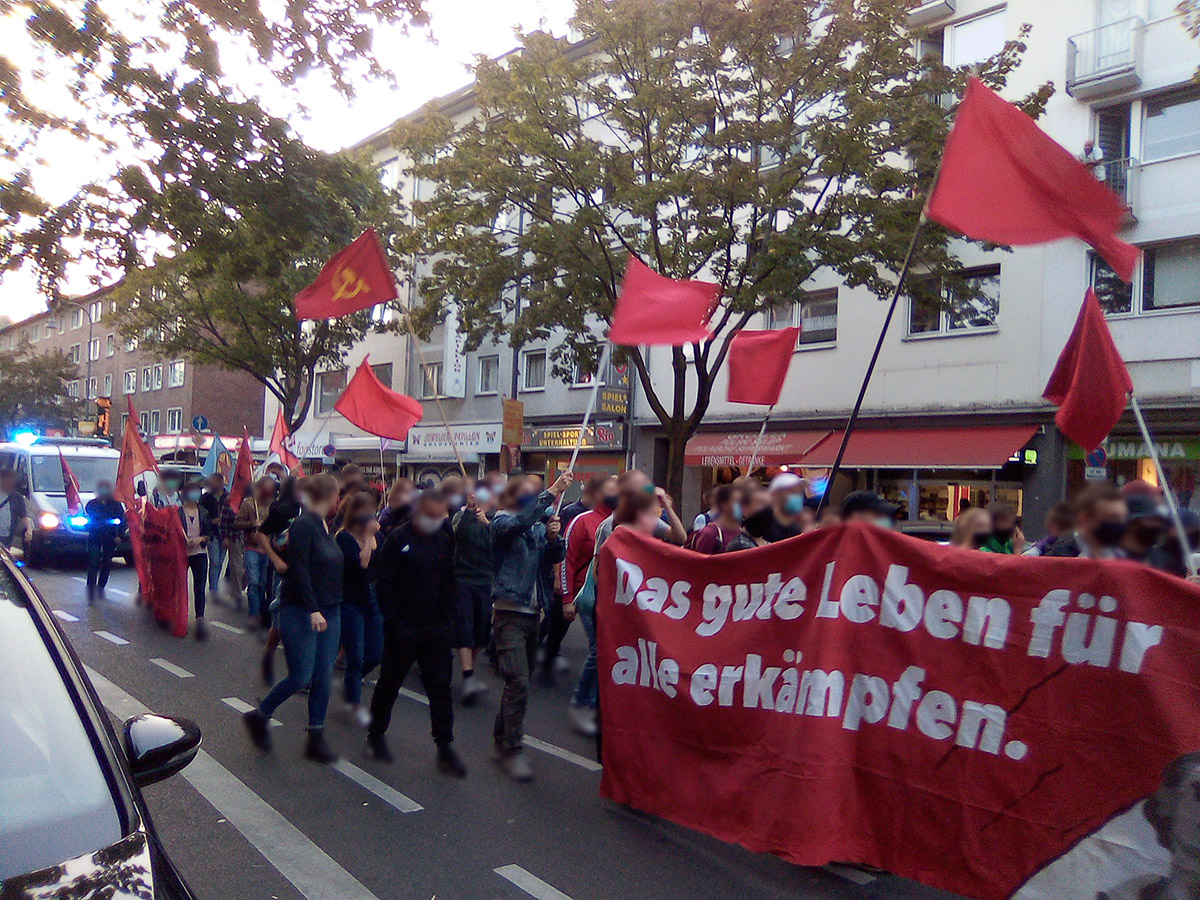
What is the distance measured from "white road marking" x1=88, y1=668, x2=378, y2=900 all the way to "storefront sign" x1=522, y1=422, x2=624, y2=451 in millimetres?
18563

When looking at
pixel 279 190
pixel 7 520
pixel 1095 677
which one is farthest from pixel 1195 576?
pixel 7 520

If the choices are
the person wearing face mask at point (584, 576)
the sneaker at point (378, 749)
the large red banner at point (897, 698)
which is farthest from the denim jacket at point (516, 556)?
the large red banner at point (897, 698)

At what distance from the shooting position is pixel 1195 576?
4621 mm

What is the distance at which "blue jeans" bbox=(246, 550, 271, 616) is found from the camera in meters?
10.5

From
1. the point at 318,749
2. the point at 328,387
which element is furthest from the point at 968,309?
the point at 328,387

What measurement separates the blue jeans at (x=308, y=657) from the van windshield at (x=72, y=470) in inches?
482

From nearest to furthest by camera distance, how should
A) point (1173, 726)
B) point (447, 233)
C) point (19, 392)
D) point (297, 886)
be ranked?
1. point (1173, 726)
2. point (297, 886)
3. point (447, 233)
4. point (19, 392)

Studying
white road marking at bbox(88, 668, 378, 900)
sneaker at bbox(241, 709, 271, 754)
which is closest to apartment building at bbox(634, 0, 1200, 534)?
sneaker at bbox(241, 709, 271, 754)

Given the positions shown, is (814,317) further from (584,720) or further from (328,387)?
(328,387)

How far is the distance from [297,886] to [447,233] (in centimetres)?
1344

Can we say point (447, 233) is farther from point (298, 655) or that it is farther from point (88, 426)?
point (88, 426)

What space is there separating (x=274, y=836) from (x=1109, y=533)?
3.84 meters

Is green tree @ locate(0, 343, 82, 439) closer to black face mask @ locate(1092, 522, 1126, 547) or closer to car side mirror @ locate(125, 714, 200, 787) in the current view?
car side mirror @ locate(125, 714, 200, 787)

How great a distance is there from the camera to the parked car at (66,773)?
80.9 inches
